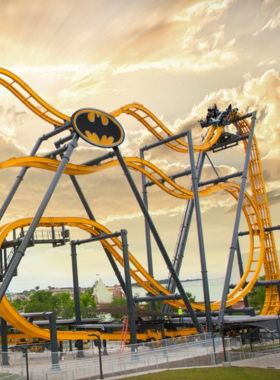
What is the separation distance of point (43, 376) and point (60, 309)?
205 feet

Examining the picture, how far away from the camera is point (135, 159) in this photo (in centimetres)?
3069

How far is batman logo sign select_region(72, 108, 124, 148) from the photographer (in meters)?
24.6

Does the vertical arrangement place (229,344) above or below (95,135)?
below

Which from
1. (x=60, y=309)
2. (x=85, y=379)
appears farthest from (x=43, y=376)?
(x=60, y=309)

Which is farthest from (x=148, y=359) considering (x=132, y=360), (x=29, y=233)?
(x=29, y=233)

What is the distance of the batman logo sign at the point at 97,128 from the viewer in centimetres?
2461

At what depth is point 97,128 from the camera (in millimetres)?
25500

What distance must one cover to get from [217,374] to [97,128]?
46.8 ft

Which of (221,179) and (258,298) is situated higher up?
(221,179)

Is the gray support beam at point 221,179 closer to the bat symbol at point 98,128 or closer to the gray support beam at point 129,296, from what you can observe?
the gray support beam at point 129,296

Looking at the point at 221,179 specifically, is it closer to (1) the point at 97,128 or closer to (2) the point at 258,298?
(1) the point at 97,128

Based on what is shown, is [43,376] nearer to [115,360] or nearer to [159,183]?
[115,360]

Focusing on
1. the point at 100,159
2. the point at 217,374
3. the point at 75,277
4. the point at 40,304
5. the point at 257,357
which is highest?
the point at 100,159

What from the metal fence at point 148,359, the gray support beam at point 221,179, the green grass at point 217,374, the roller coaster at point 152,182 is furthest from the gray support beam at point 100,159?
the green grass at point 217,374
